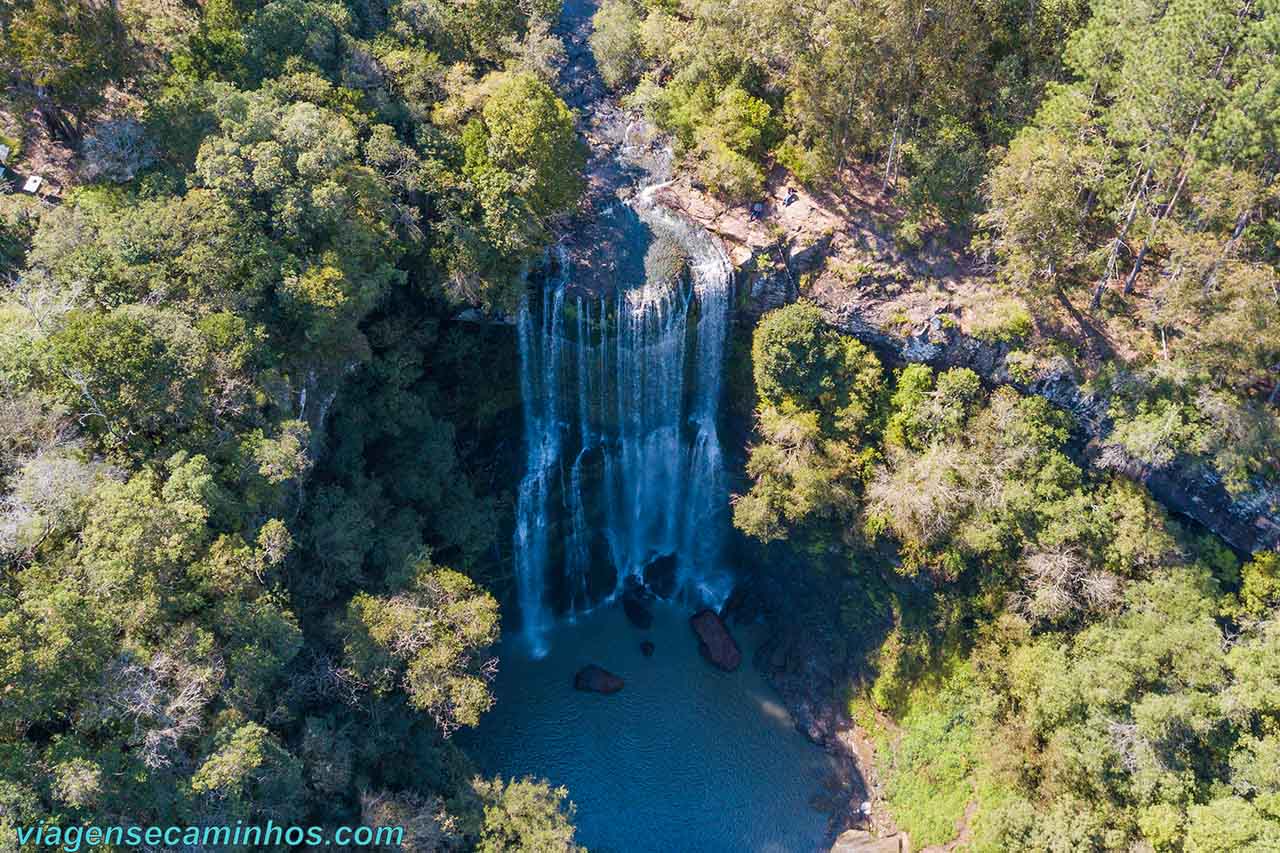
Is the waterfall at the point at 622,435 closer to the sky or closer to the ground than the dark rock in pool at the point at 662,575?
closer to the sky

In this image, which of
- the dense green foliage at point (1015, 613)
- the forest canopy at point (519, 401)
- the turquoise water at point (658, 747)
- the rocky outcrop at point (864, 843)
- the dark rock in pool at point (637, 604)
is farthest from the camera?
the dark rock in pool at point (637, 604)

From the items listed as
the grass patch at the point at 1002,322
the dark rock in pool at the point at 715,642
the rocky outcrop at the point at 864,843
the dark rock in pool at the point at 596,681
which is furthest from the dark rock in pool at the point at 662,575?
the grass patch at the point at 1002,322

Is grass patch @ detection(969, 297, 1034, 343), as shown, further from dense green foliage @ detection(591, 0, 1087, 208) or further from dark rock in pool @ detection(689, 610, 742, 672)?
dark rock in pool @ detection(689, 610, 742, 672)

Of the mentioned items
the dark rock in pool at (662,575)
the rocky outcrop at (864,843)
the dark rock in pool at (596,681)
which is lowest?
the rocky outcrop at (864,843)

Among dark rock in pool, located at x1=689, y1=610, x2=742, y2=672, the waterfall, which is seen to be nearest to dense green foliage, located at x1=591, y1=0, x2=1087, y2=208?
the waterfall

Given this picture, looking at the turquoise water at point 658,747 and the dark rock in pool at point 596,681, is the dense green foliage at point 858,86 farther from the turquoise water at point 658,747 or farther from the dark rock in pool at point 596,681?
the dark rock in pool at point 596,681

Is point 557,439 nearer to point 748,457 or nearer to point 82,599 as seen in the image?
point 748,457

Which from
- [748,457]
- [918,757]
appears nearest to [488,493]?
[748,457]
